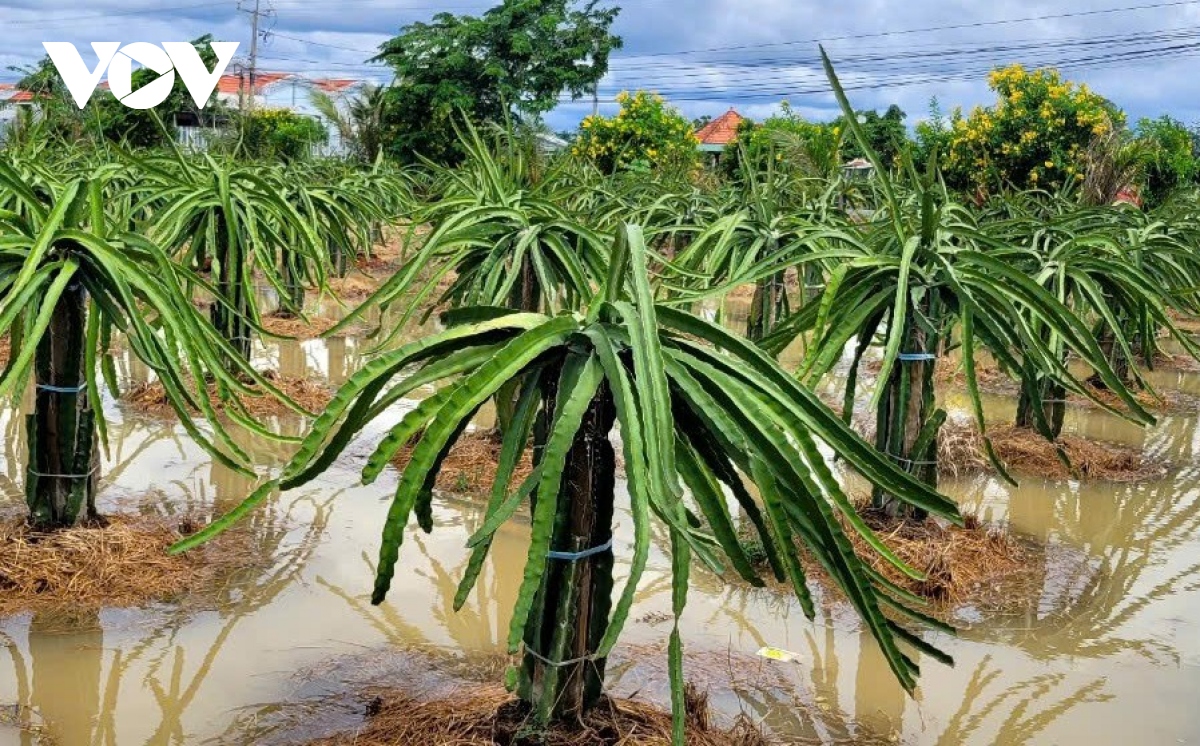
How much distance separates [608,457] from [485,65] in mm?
22544

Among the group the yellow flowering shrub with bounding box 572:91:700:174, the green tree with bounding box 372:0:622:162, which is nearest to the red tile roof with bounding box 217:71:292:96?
the green tree with bounding box 372:0:622:162

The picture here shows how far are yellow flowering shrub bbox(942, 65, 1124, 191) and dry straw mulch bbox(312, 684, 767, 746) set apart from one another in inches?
478

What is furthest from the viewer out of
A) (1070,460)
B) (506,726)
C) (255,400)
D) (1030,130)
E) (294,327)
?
(1030,130)

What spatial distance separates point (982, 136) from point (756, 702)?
508 inches

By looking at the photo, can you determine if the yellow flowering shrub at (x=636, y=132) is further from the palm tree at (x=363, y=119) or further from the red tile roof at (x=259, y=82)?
the red tile roof at (x=259, y=82)

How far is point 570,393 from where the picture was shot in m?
2.23

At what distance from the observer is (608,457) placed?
7.97ft

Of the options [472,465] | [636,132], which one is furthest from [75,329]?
[636,132]

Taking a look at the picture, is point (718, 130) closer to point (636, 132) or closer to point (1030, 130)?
point (636, 132)

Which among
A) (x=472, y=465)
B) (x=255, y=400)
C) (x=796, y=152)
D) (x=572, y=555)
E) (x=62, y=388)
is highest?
(x=796, y=152)

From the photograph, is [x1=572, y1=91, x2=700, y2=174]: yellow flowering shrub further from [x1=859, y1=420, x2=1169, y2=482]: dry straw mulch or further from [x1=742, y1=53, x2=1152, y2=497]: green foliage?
[x1=742, y1=53, x2=1152, y2=497]: green foliage

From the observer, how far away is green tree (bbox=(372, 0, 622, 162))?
77.6 feet

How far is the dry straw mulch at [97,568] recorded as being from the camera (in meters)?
3.62

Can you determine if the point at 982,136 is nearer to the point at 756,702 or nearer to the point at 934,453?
the point at 934,453
